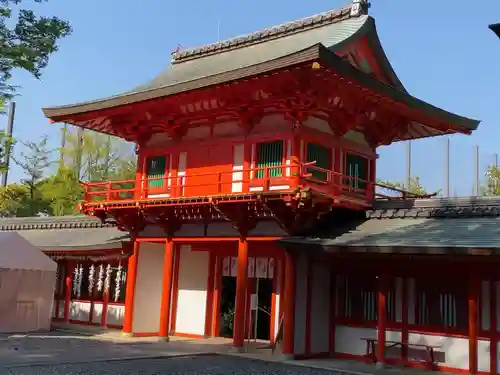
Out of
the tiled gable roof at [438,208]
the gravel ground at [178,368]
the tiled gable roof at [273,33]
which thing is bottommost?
the gravel ground at [178,368]

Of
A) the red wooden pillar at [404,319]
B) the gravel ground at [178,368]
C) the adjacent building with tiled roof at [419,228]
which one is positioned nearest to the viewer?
the gravel ground at [178,368]

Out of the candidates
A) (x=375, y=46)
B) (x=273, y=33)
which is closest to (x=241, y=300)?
(x=375, y=46)

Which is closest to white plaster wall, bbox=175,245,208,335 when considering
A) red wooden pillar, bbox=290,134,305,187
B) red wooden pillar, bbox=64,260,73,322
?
red wooden pillar, bbox=64,260,73,322

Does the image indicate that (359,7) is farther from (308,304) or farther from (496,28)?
(496,28)

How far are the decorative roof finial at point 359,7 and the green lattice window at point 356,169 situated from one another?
4.08m

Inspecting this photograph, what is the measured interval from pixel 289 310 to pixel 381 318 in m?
2.12

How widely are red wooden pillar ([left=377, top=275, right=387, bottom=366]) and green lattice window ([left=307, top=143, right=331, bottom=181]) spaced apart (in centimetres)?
318

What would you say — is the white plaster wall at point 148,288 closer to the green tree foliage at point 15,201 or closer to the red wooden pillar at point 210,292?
the red wooden pillar at point 210,292

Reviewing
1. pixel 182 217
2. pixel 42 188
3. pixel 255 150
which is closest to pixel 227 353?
pixel 182 217

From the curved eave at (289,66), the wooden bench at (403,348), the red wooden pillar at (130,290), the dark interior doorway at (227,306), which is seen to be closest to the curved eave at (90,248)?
the red wooden pillar at (130,290)

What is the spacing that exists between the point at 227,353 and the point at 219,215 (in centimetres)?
347

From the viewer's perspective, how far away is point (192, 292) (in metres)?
18.7

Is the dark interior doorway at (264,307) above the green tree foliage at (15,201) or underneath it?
underneath

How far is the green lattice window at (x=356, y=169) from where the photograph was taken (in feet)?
54.1
